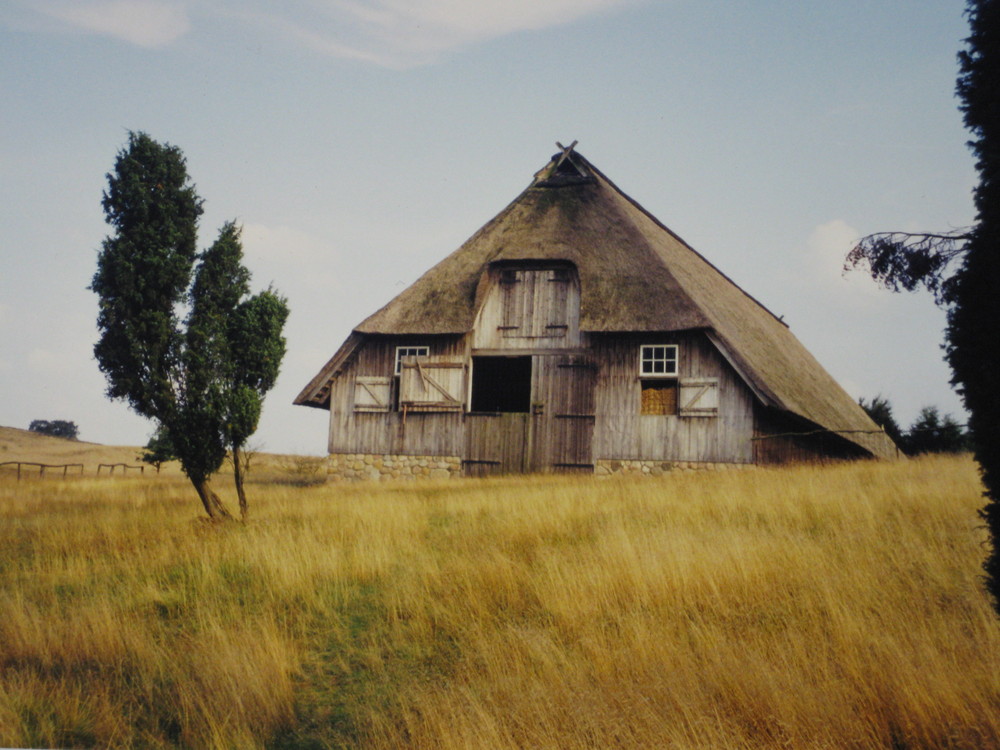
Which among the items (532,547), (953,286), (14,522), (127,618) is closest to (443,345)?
(14,522)

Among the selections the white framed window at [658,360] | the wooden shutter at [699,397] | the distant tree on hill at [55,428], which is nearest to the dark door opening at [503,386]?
the white framed window at [658,360]

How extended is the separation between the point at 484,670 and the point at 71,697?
8.77 ft

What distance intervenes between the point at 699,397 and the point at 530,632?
12955 millimetres

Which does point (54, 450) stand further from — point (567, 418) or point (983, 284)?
point (983, 284)

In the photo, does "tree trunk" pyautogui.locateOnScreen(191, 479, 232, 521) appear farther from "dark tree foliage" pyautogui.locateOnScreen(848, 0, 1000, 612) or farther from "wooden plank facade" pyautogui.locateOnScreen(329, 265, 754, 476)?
"dark tree foliage" pyautogui.locateOnScreen(848, 0, 1000, 612)

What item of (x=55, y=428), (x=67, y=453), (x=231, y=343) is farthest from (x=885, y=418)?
(x=55, y=428)

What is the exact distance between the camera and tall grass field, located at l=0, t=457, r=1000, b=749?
3.90 meters

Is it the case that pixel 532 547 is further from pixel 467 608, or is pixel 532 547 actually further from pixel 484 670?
pixel 484 670

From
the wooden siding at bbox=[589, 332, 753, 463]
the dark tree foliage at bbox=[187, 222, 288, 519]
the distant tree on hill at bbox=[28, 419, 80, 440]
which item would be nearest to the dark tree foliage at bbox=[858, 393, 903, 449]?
the wooden siding at bbox=[589, 332, 753, 463]

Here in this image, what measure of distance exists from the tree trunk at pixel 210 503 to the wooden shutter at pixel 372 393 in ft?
25.6

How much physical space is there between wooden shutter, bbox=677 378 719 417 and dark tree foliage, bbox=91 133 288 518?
9.92m

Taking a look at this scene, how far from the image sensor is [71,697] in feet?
15.7

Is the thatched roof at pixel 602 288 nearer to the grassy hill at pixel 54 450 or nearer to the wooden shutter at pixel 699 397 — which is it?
the wooden shutter at pixel 699 397

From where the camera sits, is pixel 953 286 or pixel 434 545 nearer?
pixel 953 286
